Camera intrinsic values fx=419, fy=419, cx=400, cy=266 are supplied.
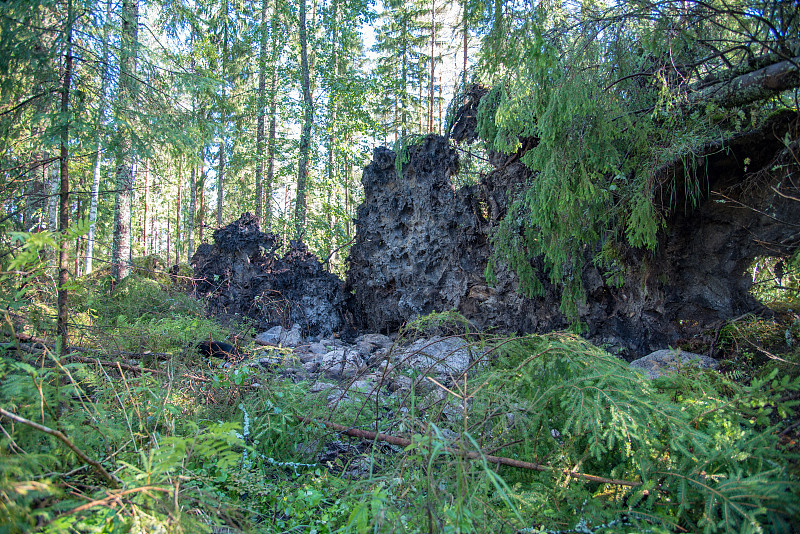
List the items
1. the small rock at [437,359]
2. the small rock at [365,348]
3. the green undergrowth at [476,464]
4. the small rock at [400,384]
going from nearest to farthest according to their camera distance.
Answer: the green undergrowth at [476,464], the small rock at [437,359], the small rock at [400,384], the small rock at [365,348]

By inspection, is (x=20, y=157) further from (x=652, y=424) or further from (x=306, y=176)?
(x=306, y=176)

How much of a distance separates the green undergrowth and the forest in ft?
0.07

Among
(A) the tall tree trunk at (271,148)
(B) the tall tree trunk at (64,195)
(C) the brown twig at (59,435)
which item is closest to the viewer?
(C) the brown twig at (59,435)

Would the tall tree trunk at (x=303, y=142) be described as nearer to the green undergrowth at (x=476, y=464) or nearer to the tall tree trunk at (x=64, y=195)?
the tall tree trunk at (x=64, y=195)

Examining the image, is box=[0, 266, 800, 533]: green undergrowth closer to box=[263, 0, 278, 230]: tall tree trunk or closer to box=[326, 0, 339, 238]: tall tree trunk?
box=[326, 0, 339, 238]: tall tree trunk

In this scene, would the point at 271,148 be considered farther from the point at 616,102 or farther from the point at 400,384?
the point at 616,102

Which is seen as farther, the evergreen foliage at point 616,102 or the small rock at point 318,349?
the small rock at point 318,349

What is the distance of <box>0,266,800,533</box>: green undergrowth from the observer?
1638mm

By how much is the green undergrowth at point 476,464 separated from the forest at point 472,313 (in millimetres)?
21

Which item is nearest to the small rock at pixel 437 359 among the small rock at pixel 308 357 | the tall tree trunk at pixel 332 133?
the small rock at pixel 308 357

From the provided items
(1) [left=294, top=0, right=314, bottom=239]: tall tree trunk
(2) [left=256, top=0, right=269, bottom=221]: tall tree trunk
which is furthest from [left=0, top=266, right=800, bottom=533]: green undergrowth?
(2) [left=256, top=0, right=269, bottom=221]: tall tree trunk

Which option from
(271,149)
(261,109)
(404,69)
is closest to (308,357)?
(271,149)

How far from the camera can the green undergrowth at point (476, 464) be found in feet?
5.37

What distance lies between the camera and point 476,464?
7.38 ft
